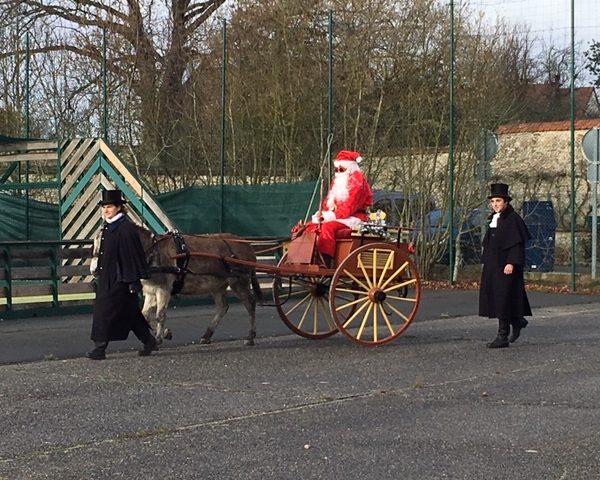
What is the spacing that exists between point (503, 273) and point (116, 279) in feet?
15.1

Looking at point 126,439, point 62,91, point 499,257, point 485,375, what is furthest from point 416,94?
point 126,439

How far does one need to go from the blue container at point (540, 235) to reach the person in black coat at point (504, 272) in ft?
32.6

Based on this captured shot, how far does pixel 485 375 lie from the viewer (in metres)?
11.0

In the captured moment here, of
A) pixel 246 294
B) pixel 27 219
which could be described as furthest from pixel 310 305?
pixel 27 219

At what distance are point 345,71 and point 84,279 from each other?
7319 millimetres

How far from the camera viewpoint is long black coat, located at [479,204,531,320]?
43.0ft

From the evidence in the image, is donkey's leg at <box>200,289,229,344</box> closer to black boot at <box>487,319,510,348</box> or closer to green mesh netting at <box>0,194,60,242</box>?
black boot at <box>487,319,510,348</box>

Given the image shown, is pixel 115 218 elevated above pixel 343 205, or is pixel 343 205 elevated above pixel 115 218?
pixel 343 205

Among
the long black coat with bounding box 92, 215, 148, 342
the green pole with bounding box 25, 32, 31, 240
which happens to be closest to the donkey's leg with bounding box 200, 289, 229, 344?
the long black coat with bounding box 92, 215, 148, 342

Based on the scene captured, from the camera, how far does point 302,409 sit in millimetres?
9164

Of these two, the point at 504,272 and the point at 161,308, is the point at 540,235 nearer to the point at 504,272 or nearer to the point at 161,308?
the point at 504,272

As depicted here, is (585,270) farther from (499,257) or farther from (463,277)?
(499,257)

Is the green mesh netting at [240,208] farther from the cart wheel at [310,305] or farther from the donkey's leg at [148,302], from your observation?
the donkey's leg at [148,302]

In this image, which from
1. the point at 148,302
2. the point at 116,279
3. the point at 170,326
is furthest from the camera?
the point at 170,326
